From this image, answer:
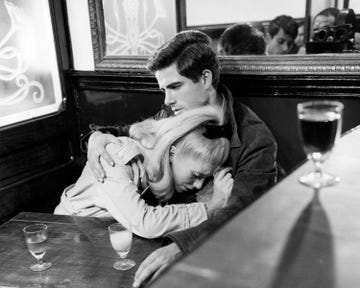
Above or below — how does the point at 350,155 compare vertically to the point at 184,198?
above

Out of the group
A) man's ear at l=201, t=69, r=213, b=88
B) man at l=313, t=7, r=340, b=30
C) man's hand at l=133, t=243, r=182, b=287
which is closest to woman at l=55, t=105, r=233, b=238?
man's ear at l=201, t=69, r=213, b=88

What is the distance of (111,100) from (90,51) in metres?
0.35

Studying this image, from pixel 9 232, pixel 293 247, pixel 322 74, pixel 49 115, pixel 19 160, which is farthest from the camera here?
pixel 49 115

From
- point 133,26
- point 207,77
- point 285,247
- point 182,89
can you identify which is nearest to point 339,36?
point 207,77

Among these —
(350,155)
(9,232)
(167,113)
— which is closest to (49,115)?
(167,113)

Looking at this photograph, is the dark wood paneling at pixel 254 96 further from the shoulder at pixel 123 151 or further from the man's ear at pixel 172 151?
the shoulder at pixel 123 151

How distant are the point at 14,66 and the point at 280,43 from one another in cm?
154

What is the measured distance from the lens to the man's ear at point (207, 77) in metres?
2.08

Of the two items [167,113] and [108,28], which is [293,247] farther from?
[108,28]

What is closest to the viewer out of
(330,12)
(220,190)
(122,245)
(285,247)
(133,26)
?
(285,247)

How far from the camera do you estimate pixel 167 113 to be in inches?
91.3

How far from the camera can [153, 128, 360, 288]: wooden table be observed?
1.41 ft

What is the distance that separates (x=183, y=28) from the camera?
259 centimetres

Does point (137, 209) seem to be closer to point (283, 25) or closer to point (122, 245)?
point (122, 245)
